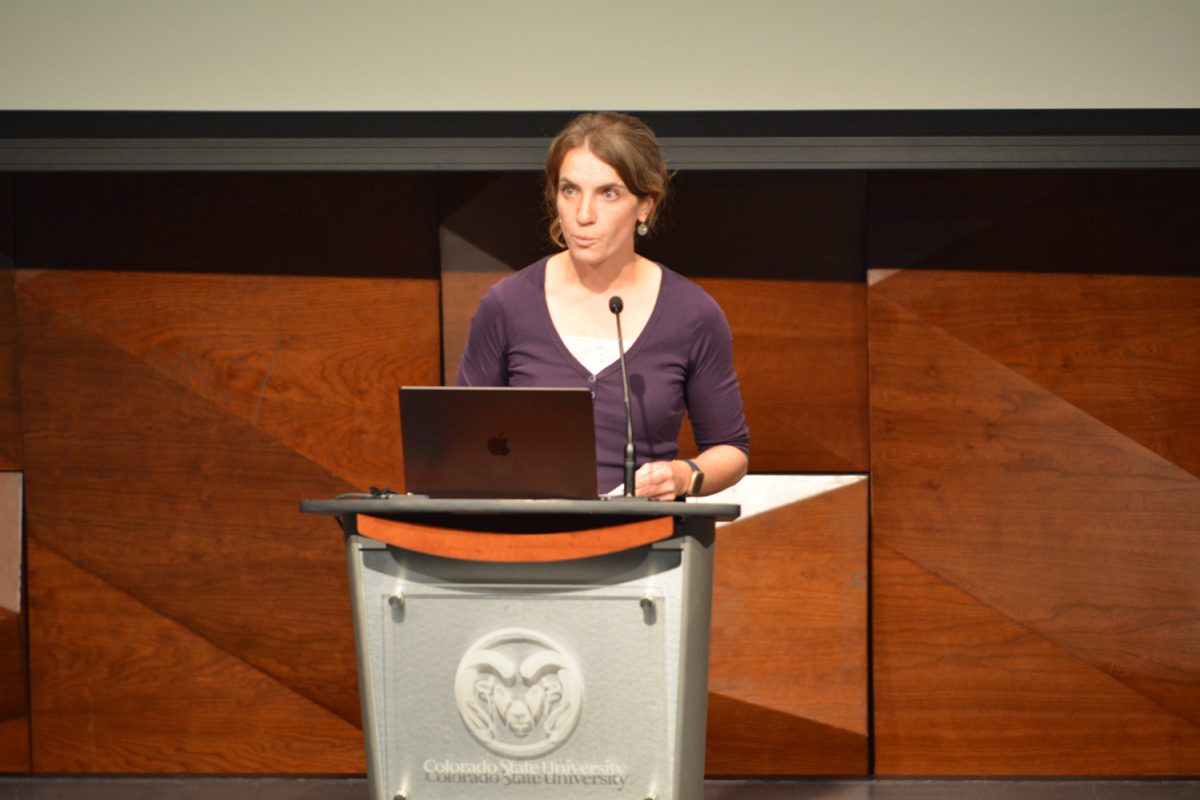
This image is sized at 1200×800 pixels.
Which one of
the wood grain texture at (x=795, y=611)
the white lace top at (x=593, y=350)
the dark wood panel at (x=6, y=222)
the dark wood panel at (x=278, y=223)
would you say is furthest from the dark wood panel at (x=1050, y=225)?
the dark wood panel at (x=6, y=222)

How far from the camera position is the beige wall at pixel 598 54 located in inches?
108

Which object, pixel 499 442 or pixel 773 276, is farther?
pixel 773 276

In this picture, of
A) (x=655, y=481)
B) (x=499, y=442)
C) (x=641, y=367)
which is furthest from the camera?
(x=641, y=367)

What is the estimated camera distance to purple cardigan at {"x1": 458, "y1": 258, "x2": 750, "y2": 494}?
1927mm

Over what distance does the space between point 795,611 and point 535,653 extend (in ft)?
5.57

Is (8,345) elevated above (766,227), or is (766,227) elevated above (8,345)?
(766,227)

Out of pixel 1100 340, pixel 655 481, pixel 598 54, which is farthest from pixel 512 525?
pixel 1100 340

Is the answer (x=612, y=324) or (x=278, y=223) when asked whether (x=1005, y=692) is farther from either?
(x=278, y=223)

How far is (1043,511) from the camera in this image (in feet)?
10.3

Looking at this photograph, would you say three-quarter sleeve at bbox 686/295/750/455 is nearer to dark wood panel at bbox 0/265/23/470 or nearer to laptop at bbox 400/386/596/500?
laptop at bbox 400/386/596/500

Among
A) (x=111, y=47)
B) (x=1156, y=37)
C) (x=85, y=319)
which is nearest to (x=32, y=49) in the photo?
(x=111, y=47)

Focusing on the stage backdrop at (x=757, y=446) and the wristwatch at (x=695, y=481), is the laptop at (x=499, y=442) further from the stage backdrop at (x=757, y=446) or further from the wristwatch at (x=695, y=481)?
the stage backdrop at (x=757, y=446)

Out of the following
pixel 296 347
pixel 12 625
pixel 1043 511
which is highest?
pixel 296 347

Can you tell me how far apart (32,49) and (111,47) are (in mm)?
185
